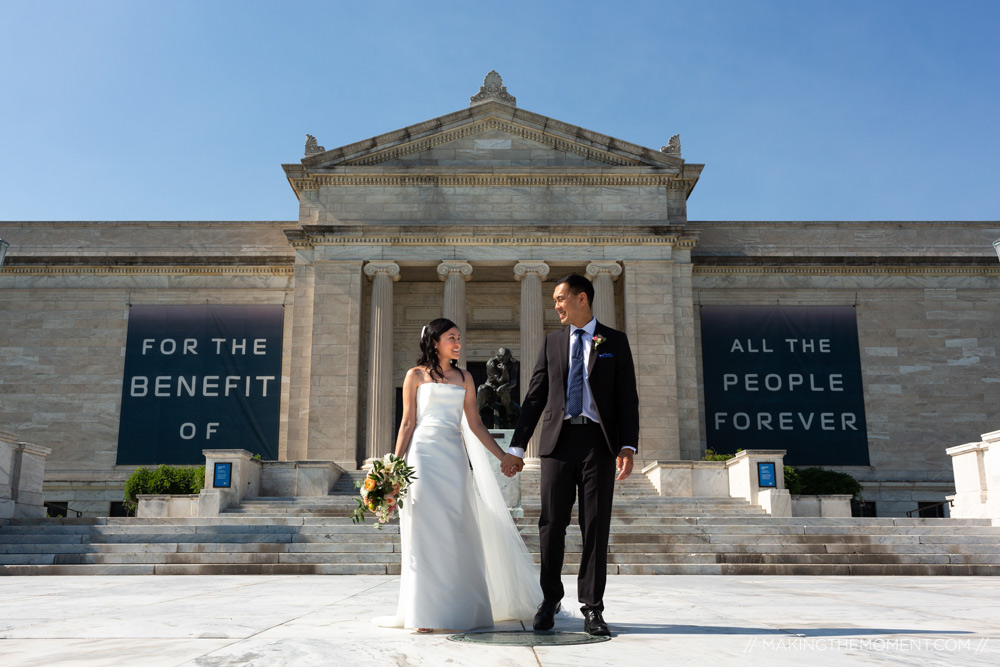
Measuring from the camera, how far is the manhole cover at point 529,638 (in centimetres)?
529

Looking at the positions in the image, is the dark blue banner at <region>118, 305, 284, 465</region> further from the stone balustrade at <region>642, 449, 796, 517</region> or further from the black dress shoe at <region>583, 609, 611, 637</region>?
the black dress shoe at <region>583, 609, 611, 637</region>

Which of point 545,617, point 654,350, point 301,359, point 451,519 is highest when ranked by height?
point 654,350

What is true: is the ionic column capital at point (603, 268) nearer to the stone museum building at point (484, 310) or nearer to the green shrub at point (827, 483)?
the stone museum building at point (484, 310)

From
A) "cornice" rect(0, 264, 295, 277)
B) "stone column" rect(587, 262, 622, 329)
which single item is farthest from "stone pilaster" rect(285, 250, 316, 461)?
"stone column" rect(587, 262, 622, 329)

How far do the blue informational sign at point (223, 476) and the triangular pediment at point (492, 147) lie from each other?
12.9 meters

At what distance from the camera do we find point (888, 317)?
32.6m

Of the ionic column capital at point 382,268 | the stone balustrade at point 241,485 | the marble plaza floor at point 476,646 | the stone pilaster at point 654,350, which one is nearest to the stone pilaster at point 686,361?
the stone pilaster at point 654,350

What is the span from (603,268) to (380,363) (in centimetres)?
823

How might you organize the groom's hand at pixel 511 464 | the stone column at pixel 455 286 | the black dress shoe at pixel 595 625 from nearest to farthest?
the black dress shoe at pixel 595 625, the groom's hand at pixel 511 464, the stone column at pixel 455 286

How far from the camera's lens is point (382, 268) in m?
30.1

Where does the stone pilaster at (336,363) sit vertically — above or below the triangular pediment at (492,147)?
below

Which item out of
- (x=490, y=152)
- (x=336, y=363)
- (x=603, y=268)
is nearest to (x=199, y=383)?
(x=336, y=363)

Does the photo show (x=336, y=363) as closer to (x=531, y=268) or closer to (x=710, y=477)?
(x=531, y=268)

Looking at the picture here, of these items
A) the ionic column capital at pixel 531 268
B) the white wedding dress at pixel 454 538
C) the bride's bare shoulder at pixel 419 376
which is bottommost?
the white wedding dress at pixel 454 538
